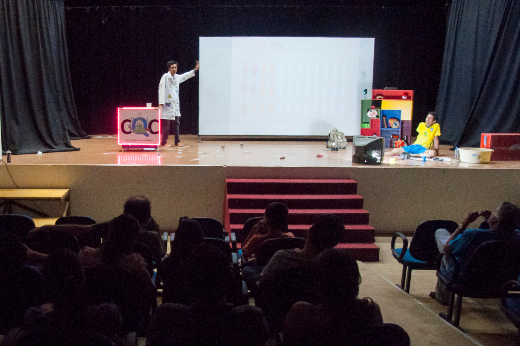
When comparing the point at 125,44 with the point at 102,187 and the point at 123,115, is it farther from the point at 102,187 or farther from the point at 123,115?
the point at 102,187

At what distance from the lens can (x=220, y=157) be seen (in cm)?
744

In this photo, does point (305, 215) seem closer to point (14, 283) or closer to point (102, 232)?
point (102, 232)

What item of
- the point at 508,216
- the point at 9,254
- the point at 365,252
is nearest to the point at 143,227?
the point at 9,254

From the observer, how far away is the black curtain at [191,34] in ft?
35.2

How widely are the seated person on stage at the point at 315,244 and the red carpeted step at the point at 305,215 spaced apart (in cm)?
285

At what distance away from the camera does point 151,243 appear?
11.5 ft

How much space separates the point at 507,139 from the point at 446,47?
361cm

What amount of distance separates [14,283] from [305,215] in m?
3.70

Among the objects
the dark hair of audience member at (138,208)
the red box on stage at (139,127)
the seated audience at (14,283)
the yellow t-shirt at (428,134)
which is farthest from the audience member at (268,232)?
the yellow t-shirt at (428,134)

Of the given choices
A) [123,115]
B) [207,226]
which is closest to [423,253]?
[207,226]

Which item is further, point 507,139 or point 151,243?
point 507,139

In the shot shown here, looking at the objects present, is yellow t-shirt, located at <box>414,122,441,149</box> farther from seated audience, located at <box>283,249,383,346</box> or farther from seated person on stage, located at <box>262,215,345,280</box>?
seated audience, located at <box>283,249,383,346</box>

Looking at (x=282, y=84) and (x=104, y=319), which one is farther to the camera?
(x=282, y=84)

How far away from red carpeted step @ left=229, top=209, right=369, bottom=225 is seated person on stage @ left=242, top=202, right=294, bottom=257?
77.5 inches
